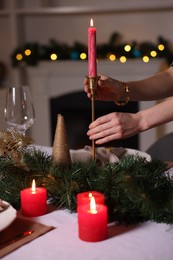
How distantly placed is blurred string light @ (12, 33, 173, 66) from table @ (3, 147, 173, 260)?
2.37m

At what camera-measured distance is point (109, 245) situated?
700 millimetres

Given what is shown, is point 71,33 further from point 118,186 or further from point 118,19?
point 118,186

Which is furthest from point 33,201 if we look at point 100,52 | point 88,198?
point 100,52

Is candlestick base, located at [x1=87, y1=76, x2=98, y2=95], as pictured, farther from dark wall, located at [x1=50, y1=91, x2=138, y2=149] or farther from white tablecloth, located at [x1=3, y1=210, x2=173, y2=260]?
dark wall, located at [x1=50, y1=91, x2=138, y2=149]

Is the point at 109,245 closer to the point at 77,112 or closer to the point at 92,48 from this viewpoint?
the point at 92,48

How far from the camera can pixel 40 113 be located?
11.0ft

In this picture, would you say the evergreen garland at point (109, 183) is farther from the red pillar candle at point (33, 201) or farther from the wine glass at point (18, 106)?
the wine glass at point (18, 106)

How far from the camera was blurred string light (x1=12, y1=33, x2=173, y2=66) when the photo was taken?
3018 mm

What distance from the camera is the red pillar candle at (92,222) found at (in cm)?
70

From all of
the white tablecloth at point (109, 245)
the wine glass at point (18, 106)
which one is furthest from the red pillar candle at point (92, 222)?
the wine glass at point (18, 106)

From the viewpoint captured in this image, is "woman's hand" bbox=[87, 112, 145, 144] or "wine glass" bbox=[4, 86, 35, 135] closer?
"woman's hand" bbox=[87, 112, 145, 144]

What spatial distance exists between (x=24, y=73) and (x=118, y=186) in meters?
2.71

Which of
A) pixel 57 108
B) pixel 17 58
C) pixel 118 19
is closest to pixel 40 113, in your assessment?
pixel 57 108

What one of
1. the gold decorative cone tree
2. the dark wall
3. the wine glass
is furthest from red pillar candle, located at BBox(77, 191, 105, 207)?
the dark wall
